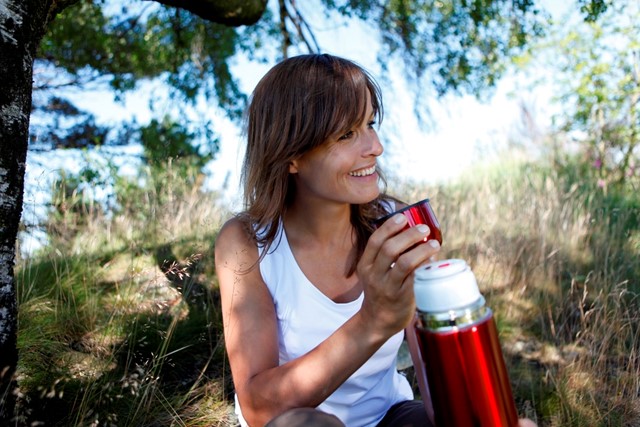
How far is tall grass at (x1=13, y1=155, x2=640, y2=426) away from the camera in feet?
7.46

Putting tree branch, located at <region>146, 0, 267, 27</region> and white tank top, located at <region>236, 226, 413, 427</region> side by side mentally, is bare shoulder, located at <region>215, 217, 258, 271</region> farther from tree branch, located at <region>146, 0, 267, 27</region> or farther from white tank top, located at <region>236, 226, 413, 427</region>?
tree branch, located at <region>146, 0, 267, 27</region>

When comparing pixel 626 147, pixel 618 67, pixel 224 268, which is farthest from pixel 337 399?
pixel 618 67

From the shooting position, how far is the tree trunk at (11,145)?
1715mm

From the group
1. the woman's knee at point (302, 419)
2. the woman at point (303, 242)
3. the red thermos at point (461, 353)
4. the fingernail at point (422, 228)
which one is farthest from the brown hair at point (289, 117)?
the red thermos at point (461, 353)

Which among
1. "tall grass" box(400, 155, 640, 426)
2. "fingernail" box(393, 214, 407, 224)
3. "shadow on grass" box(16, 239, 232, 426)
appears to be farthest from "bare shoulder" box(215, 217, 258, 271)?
"tall grass" box(400, 155, 640, 426)

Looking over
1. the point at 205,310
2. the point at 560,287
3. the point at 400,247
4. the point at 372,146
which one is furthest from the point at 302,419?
the point at 560,287

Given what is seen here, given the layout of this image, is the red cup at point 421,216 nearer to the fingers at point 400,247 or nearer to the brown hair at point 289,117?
the fingers at point 400,247

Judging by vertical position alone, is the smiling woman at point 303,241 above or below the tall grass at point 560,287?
above

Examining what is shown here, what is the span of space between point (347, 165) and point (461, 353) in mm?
898

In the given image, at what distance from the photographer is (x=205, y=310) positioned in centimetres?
317

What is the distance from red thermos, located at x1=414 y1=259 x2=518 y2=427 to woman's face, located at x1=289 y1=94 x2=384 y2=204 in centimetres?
80

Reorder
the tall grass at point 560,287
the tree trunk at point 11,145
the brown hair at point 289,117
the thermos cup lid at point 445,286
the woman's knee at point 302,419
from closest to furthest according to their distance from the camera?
the thermos cup lid at point 445,286
the woman's knee at point 302,419
the tree trunk at point 11,145
the brown hair at point 289,117
the tall grass at point 560,287

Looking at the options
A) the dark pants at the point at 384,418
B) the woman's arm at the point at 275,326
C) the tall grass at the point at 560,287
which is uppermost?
the woman's arm at the point at 275,326

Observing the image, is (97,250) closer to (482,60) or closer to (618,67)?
(482,60)
